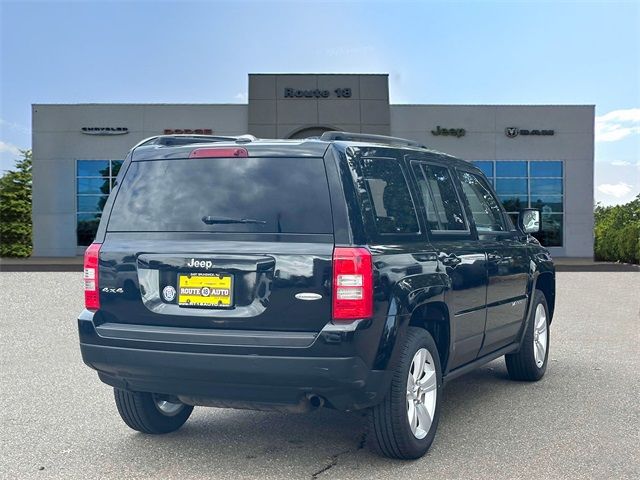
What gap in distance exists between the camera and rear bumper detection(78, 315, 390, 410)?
172 inches

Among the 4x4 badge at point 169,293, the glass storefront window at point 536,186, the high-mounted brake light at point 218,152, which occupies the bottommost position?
the 4x4 badge at point 169,293

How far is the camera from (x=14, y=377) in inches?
309

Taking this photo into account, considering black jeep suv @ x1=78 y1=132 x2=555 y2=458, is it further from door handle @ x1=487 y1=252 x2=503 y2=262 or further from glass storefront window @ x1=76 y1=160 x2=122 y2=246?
glass storefront window @ x1=76 y1=160 x2=122 y2=246

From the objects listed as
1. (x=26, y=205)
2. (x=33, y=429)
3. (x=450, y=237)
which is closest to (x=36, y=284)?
(x=33, y=429)

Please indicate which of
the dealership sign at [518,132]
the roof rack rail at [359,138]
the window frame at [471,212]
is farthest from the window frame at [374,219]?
the dealership sign at [518,132]

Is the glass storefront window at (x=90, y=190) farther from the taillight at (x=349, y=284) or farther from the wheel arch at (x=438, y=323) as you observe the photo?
the taillight at (x=349, y=284)

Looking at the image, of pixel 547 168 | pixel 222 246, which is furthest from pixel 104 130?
pixel 222 246

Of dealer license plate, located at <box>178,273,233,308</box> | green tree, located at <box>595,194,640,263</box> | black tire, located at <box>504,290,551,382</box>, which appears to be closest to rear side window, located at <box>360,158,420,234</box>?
dealer license plate, located at <box>178,273,233,308</box>

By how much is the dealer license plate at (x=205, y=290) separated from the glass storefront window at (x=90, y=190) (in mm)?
34118

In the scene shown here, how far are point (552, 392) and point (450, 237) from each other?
7.25 feet

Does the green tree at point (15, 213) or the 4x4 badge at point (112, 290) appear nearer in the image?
the 4x4 badge at point (112, 290)

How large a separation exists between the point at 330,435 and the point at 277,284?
1.61 m

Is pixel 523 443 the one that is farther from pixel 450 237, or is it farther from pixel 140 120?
pixel 140 120

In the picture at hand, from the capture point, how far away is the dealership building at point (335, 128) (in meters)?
36.6
